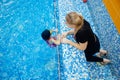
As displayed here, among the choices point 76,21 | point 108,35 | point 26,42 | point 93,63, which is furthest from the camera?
point 26,42

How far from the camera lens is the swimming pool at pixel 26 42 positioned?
434 centimetres

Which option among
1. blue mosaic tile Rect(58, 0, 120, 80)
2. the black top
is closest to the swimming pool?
blue mosaic tile Rect(58, 0, 120, 80)

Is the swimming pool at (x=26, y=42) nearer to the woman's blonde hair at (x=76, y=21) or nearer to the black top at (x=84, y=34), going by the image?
the black top at (x=84, y=34)

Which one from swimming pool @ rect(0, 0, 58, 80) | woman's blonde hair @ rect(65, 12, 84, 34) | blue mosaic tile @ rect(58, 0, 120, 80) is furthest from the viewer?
swimming pool @ rect(0, 0, 58, 80)

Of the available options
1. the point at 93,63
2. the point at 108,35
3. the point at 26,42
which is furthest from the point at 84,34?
the point at 26,42

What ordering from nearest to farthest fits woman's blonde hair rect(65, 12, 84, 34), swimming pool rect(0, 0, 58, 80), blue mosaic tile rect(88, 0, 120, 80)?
1. woman's blonde hair rect(65, 12, 84, 34)
2. blue mosaic tile rect(88, 0, 120, 80)
3. swimming pool rect(0, 0, 58, 80)

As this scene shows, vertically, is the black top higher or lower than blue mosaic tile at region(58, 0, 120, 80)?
higher

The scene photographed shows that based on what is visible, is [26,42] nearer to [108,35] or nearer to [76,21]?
[108,35]

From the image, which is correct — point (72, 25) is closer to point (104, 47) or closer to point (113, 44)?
point (113, 44)

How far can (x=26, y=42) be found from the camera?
16.5ft

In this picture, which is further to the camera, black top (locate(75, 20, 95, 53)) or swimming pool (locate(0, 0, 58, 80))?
swimming pool (locate(0, 0, 58, 80))

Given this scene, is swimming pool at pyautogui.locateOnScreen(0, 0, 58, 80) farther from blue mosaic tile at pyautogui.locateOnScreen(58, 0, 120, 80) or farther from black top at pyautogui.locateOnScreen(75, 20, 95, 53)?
black top at pyautogui.locateOnScreen(75, 20, 95, 53)

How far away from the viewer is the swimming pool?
434 centimetres

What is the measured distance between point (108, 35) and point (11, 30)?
3.21 meters
